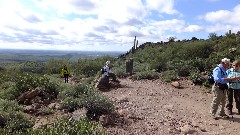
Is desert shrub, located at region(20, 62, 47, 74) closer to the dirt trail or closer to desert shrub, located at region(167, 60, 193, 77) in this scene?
desert shrub, located at region(167, 60, 193, 77)

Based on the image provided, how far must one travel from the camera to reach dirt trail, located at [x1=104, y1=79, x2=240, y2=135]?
24.7ft

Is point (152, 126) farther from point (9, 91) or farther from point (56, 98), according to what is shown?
point (9, 91)

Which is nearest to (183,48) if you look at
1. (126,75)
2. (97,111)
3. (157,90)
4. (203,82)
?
(126,75)

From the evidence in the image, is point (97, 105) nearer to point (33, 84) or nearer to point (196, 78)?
point (33, 84)

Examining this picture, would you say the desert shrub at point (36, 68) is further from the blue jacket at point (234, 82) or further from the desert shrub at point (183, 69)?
the blue jacket at point (234, 82)

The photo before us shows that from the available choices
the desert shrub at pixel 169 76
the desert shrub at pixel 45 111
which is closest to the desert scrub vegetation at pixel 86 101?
the desert shrub at pixel 45 111

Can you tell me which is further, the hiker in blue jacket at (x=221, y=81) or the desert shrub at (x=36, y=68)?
the desert shrub at (x=36, y=68)

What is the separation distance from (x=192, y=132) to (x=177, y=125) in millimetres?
602

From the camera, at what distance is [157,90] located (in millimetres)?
13031

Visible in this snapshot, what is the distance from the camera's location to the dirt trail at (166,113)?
7.54 metres

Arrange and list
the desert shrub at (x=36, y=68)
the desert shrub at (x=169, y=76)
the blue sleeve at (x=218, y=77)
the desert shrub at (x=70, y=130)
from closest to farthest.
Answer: the desert shrub at (x=70, y=130) < the blue sleeve at (x=218, y=77) < the desert shrub at (x=169, y=76) < the desert shrub at (x=36, y=68)

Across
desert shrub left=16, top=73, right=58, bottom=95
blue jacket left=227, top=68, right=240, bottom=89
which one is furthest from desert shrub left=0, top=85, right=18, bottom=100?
blue jacket left=227, top=68, right=240, bottom=89

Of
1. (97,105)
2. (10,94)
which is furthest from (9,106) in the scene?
(97,105)

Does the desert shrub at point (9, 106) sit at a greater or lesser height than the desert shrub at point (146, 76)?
lesser
